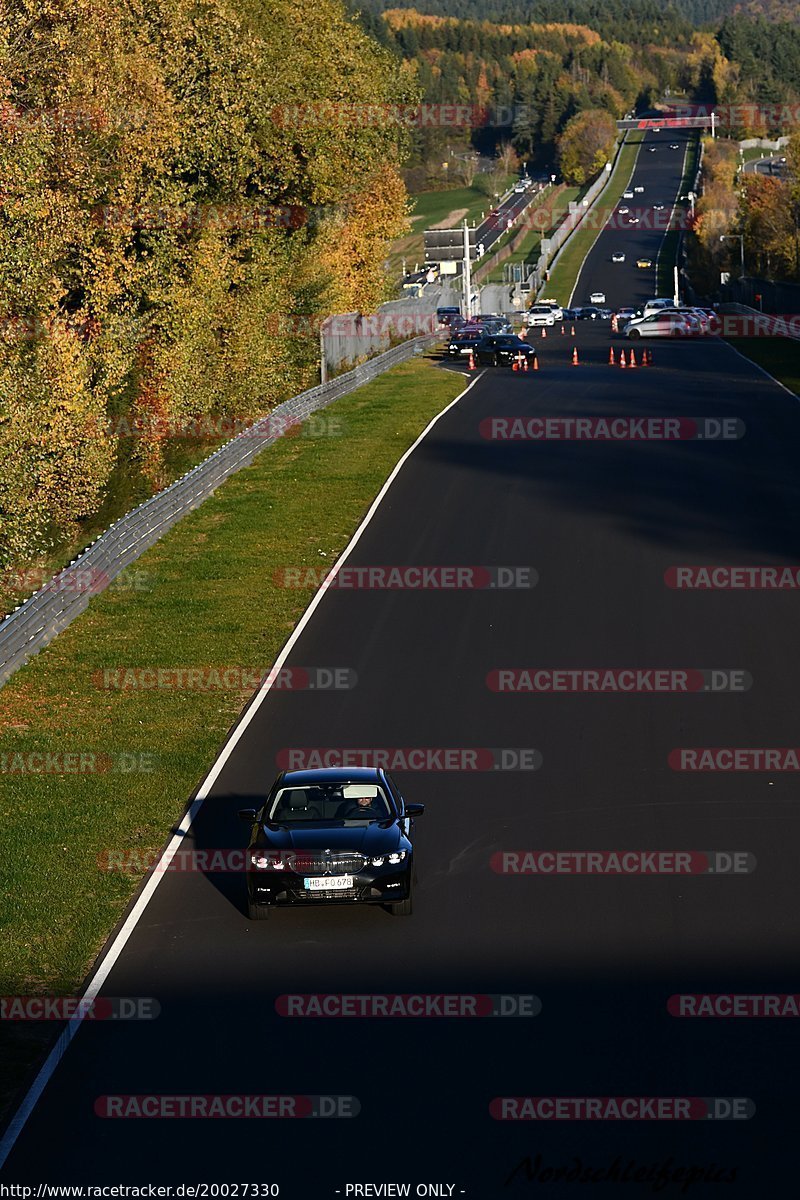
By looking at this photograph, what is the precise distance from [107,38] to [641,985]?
37.3 metres

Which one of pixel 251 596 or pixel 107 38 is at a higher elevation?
pixel 107 38

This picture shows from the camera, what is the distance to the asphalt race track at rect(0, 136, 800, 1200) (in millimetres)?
10969

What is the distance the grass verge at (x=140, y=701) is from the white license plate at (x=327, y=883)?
229 centimetres

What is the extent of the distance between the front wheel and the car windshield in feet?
2.92

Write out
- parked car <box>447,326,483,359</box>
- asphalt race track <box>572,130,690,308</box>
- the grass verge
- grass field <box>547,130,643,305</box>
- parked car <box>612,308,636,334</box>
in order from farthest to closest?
grass field <box>547,130,643,305</box> < asphalt race track <box>572,130,690,308</box> < parked car <box>612,308,636,334</box> < parked car <box>447,326,483,359</box> < the grass verge

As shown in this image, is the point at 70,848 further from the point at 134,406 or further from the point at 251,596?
the point at 134,406

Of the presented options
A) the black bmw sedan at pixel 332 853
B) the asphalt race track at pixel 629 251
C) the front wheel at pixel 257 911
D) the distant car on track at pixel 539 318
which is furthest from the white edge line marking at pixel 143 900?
the asphalt race track at pixel 629 251

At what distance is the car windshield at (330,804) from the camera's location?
16.0 m

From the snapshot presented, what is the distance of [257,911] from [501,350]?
51.2 m

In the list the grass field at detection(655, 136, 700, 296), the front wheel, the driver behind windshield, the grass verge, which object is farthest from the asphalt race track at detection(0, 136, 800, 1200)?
the grass field at detection(655, 136, 700, 296)

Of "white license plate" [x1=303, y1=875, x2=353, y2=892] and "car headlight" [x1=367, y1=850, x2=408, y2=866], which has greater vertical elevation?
"car headlight" [x1=367, y1=850, x2=408, y2=866]

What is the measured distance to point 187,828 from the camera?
18.8 metres

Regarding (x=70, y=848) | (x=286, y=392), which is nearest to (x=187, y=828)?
(x=70, y=848)

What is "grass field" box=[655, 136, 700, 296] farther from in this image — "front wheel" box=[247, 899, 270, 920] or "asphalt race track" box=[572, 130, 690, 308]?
"front wheel" box=[247, 899, 270, 920]
